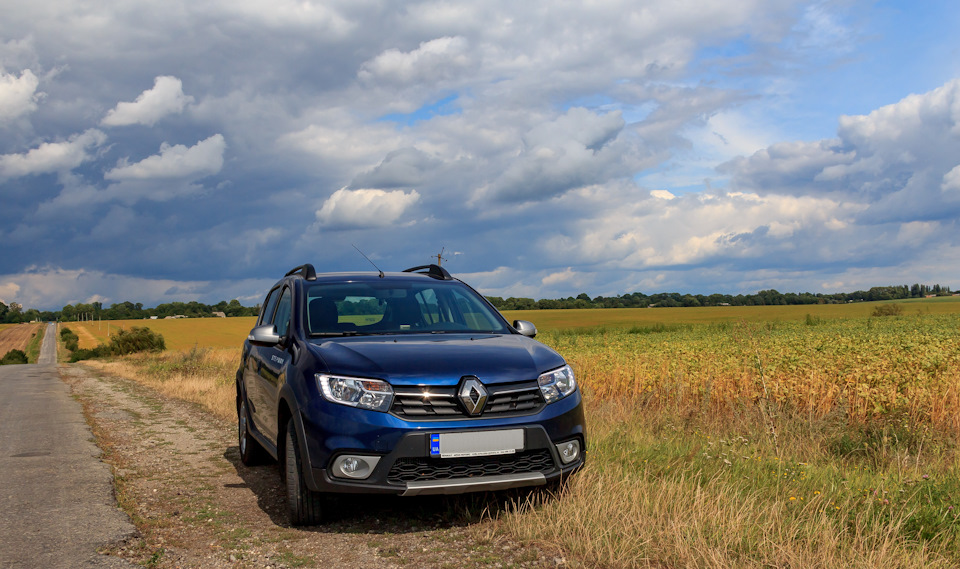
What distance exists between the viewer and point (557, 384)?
15.4ft

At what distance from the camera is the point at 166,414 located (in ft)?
40.0

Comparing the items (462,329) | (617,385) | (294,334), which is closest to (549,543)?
(462,329)

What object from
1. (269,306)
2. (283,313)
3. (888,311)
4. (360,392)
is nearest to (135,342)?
(888,311)

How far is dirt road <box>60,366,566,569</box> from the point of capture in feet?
13.6

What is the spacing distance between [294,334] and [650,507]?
109 inches

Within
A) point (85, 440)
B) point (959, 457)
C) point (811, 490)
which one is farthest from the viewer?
point (85, 440)

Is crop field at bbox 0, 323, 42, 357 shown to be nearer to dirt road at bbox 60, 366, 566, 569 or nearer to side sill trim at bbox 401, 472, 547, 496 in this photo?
dirt road at bbox 60, 366, 566, 569

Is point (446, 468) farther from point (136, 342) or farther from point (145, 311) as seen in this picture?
point (145, 311)

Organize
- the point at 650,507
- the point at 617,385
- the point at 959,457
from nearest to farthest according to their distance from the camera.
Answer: the point at 650,507 → the point at 959,457 → the point at 617,385

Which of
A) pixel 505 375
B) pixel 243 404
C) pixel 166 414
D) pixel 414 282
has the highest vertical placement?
pixel 414 282

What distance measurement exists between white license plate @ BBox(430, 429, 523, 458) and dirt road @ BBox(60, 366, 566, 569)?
0.57 meters

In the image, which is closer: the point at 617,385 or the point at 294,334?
the point at 294,334

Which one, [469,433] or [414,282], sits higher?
[414,282]

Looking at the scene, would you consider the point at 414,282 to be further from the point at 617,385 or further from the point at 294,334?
the point at 617,385
